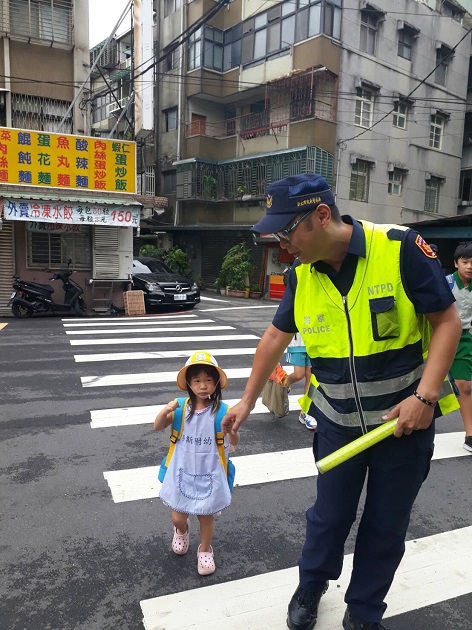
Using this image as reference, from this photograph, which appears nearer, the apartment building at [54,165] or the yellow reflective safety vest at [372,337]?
the yellow reflective safety vest at [372,337]

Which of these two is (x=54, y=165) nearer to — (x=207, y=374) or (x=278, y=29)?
(x=207, y=374)

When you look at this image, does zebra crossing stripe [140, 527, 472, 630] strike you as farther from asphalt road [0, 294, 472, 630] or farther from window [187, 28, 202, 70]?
window [187, 28, 202, 70]

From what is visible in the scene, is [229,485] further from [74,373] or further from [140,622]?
[74,373]

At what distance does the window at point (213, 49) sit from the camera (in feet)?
77.8

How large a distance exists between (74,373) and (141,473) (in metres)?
3.59

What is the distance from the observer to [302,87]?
20172 millimetres

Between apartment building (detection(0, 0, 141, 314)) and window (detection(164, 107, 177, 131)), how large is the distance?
35.5ft

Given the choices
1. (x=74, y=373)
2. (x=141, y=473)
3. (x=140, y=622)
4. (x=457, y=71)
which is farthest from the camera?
(x=457, y=71)

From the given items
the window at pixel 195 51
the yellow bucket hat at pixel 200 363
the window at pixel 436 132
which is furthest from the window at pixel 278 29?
the yellow bucket hat at pixel 200 363

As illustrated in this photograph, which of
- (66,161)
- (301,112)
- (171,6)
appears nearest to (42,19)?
(66,161)

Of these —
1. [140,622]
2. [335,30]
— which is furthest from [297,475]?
[335,30]

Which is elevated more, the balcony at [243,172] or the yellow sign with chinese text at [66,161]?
the balcony at [243,172]

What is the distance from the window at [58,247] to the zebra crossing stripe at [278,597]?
12.1 meters

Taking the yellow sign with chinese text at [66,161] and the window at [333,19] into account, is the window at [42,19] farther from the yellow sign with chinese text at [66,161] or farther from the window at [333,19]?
the window at [333,19]
